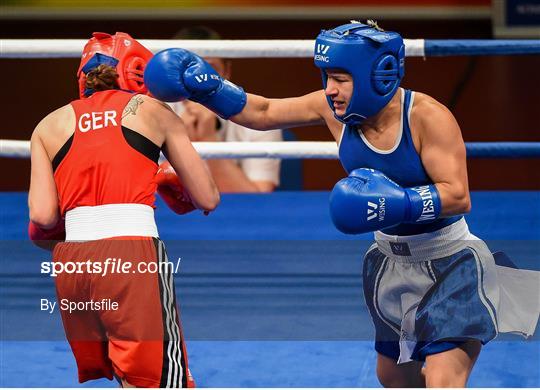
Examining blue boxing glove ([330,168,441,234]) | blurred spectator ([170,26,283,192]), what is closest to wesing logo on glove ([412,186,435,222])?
blue boxing glove ([330,168,441,234])

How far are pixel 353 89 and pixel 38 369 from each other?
113 cm

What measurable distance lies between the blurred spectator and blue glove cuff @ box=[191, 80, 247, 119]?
133 centimetres

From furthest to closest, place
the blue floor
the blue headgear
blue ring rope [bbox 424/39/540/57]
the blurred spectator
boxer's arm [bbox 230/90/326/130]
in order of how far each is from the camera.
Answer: the blurred spectator → blue ring rope [bbox 424/39/540/57] → the blue floor → boxer's arm [bbox 230/90/326/130] → the blue headgear

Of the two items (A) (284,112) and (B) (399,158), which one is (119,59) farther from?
(B) (399,158)

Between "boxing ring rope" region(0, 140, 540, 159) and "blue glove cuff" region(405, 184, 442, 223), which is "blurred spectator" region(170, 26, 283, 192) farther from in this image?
"blue glove cuff" region(405, 184, 442, 223)

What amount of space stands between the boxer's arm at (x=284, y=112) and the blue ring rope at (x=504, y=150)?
0.95 meters

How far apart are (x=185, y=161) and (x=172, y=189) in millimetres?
182

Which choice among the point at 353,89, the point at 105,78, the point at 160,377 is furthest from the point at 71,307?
the point at 353,89

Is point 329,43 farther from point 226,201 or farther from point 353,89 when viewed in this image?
point 226,201

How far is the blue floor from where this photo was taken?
2904 mm

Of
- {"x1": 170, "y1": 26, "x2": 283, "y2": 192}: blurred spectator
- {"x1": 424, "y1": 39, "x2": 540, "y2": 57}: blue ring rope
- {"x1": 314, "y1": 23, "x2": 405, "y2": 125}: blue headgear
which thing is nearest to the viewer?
{"x1": 314, "y1": 23, "x2": 405, "y2": 125}: blue headgear

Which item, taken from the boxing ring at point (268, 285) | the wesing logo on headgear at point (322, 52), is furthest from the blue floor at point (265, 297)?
the wesing logo on headgear at point (322, 52)

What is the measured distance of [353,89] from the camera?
92.7 inches

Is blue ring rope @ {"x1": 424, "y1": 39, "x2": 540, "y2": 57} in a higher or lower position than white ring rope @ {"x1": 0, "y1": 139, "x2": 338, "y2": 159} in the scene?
higher
